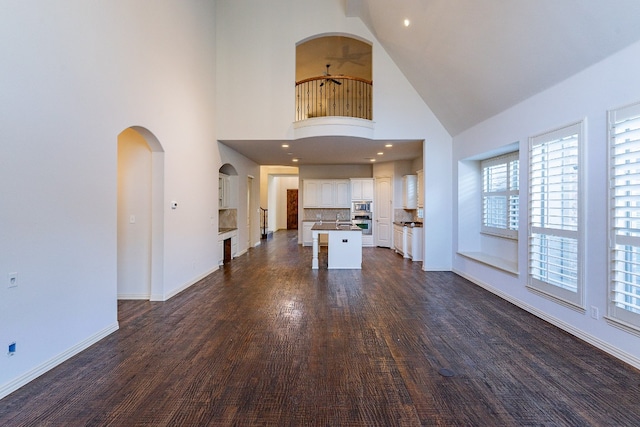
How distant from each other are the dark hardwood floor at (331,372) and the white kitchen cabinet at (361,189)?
592 cm

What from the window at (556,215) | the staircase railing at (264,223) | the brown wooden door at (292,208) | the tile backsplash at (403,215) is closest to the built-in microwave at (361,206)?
the tile backsplash at (403,215)

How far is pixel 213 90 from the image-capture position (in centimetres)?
605

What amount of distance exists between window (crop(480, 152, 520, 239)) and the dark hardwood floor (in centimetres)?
154

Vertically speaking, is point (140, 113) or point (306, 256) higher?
point (140, 113)

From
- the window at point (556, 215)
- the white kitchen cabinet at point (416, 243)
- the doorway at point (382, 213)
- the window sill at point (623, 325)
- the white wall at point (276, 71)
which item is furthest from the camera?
the doorway at point (382, 213)

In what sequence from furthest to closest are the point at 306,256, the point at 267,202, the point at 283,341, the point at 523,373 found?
the point at 267,202, the point at 306,256, the point at 283,341, the point at 523,373

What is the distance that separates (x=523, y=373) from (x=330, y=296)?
8.51ft

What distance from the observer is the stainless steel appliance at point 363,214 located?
9.95 metres

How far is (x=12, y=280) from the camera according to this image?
7.37 feet

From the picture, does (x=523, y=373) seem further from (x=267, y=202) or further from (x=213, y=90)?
(x=267, y=202)

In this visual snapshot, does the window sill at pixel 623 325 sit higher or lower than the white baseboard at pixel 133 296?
higher

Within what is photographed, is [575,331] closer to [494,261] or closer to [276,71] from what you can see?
[494,261]

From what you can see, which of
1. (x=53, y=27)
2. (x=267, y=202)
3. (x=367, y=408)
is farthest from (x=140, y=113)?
(x=267, y=202)

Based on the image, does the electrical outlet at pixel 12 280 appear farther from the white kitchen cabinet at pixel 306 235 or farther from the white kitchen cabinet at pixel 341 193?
the white kitchen cabinet at pixel 341 193
